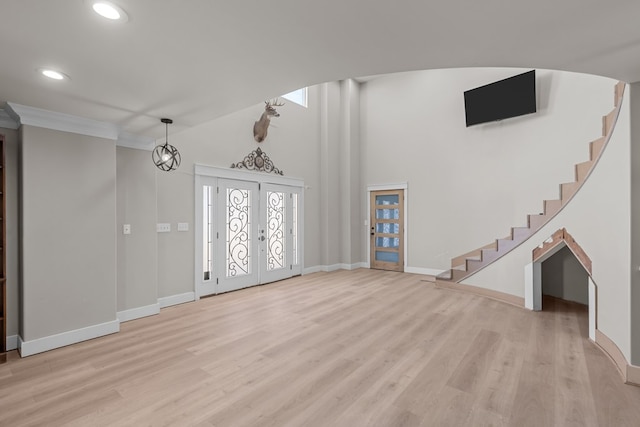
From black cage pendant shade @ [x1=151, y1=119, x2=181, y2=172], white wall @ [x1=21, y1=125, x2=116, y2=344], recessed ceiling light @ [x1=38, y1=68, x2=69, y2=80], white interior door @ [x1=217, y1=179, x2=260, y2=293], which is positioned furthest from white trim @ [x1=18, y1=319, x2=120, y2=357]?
recessed ceiling light @ [x1=38, y1=68, x2=69, y2=80]

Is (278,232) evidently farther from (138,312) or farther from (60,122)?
(60,122)

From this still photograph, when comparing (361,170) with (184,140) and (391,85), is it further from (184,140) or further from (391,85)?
(184,140)

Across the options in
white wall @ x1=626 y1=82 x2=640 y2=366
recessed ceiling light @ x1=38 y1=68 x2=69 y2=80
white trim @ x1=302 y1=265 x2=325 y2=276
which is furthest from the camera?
white trim @ x1=302 y1=265 x2=325 y2=276

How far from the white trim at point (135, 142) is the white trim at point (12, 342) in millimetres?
2343

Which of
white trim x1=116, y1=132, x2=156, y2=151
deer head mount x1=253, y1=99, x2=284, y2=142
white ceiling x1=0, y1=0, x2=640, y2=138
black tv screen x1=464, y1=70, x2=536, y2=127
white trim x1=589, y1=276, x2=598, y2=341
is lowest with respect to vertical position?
white trim x1=589, y1=276, x2=598, y2=341

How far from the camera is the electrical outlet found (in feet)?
14.5

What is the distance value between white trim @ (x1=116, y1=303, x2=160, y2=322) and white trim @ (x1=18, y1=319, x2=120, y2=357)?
0.95 feet

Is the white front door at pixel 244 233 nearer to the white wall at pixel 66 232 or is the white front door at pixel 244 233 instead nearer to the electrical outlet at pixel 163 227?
the electrical outlet at pixel 163 227

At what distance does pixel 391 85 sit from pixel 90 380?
25.4 feet

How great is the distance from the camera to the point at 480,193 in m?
6.17

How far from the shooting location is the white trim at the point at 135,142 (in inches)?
151

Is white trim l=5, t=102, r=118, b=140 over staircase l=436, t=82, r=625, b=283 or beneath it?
over

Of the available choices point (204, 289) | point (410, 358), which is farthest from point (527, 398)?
point (204, 289)

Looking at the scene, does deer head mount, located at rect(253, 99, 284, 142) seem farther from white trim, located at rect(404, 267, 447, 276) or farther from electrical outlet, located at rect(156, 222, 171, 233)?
white trim, located at rect(404, 267, 447, 276)
